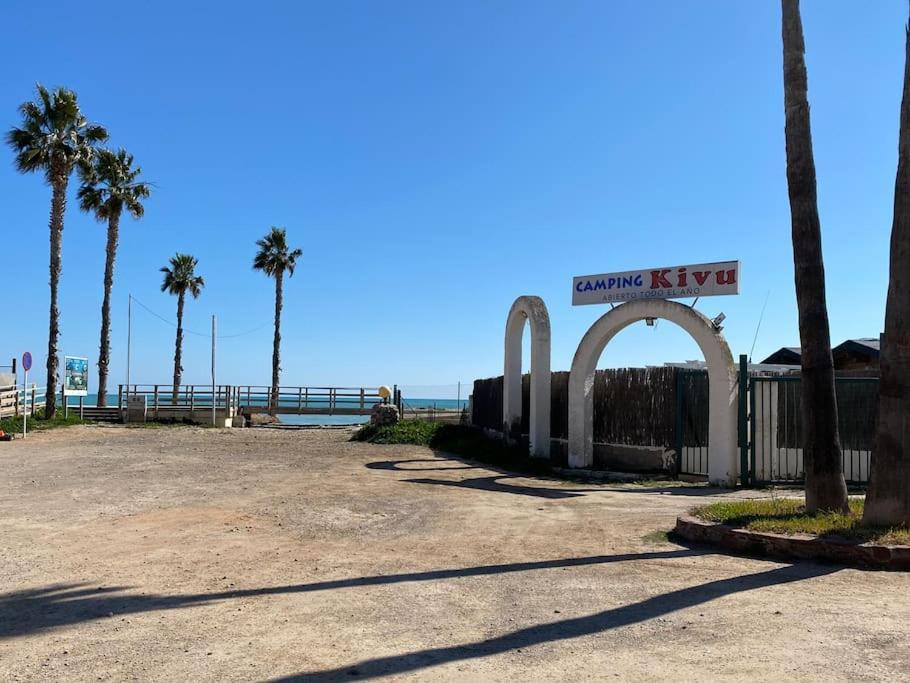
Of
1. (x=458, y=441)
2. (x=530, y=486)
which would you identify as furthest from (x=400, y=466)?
(x=458, y=441)

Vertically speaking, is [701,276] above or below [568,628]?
above

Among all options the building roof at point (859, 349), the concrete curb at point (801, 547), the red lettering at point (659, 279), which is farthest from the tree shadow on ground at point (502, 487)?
the building roof at point (859, 349)

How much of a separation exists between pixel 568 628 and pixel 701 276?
1038 centimetres

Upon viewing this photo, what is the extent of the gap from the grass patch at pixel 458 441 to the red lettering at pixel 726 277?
5045 millimetres

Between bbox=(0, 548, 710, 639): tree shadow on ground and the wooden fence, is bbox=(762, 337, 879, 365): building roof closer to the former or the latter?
the wooden fence

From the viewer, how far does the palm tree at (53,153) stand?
29.0m

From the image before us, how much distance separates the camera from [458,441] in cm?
2131

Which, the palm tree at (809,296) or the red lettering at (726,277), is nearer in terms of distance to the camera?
Answer: the palm tree at (809,296)

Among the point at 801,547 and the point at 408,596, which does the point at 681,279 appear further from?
the point at 408,596

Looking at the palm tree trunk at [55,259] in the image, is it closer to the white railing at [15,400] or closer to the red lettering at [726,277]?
the white railing at [15,400]

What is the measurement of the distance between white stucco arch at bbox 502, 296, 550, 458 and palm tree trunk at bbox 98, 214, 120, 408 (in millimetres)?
23562

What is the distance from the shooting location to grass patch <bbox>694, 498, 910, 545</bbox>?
23.4ft

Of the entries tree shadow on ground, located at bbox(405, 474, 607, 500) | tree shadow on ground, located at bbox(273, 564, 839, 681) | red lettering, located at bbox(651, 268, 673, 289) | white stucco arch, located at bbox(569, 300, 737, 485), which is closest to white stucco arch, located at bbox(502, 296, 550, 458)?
white stucco arch, located at bbox(569, 300, 737, 485)

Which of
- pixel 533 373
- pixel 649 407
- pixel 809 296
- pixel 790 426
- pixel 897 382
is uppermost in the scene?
pixel 809 296
